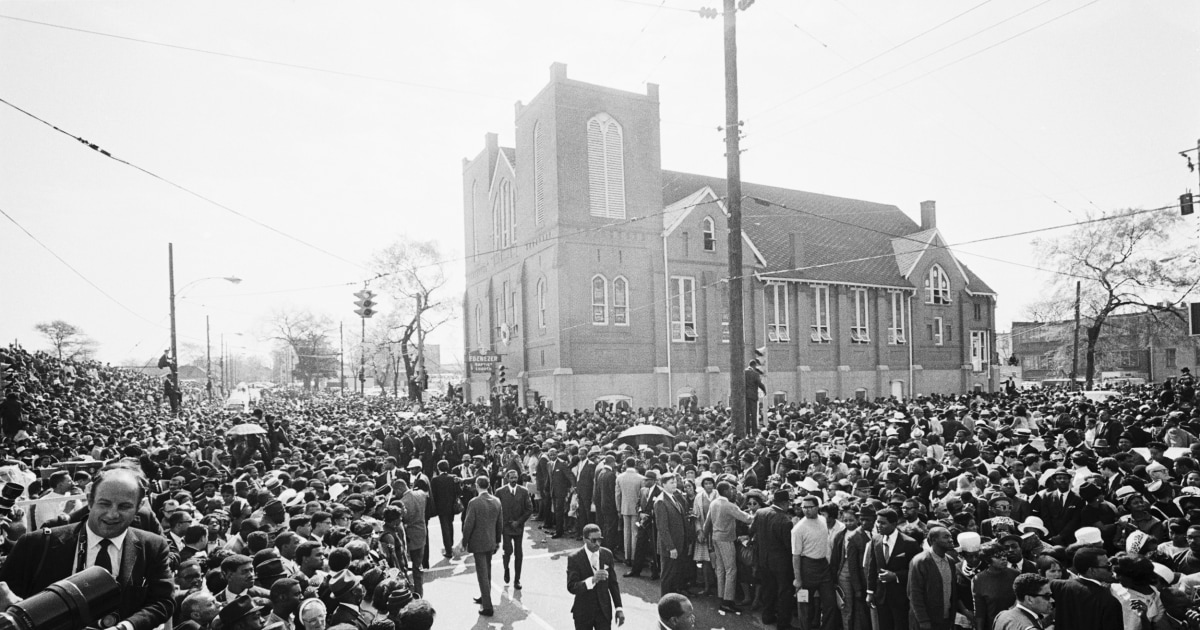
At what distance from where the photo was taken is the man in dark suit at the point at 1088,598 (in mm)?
5410

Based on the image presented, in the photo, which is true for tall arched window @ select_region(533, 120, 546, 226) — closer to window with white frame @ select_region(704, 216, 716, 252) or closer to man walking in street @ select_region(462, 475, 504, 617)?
window with white frame @ select_region(704, 216, 716, 252)

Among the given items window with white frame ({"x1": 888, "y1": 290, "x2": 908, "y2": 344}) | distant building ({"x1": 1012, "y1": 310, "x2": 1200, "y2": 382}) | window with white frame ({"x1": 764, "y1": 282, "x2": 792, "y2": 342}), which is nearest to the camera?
window with white frame ({"x1": 764, "y1": 282, "x2": 792, "y2": 342})

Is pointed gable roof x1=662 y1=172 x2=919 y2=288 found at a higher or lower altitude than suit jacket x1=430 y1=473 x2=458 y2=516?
higher

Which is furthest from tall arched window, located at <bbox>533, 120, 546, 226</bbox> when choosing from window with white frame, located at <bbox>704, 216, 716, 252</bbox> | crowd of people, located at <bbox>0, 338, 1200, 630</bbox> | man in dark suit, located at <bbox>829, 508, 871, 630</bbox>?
man in dark suit, located at <bbox>829, 508, 871, 630</bbox>

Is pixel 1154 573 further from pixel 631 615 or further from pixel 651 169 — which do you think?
pixel 651 169

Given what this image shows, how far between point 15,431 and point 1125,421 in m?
26.5

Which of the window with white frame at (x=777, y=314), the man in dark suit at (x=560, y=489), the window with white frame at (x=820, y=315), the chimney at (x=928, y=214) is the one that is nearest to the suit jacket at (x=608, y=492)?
the man in dark suit at (x=560, y=489)

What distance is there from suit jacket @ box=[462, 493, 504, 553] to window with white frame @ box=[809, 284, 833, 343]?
32.9m

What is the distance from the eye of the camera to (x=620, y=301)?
34.5 m

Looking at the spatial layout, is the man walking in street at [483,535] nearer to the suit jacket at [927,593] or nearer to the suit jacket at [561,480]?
the suit jacket at [561,480]

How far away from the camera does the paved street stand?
31.2 feet

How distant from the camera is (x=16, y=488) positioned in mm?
10445

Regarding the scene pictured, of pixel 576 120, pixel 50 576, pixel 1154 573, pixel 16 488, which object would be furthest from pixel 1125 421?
pixel 576 120

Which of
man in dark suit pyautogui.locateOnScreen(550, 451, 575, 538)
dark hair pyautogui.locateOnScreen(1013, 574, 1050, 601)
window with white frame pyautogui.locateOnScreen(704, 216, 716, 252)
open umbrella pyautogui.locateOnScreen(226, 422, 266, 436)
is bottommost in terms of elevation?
man in dark suit pyautogui.locateOnScreen(550, 451, 575, 538)
